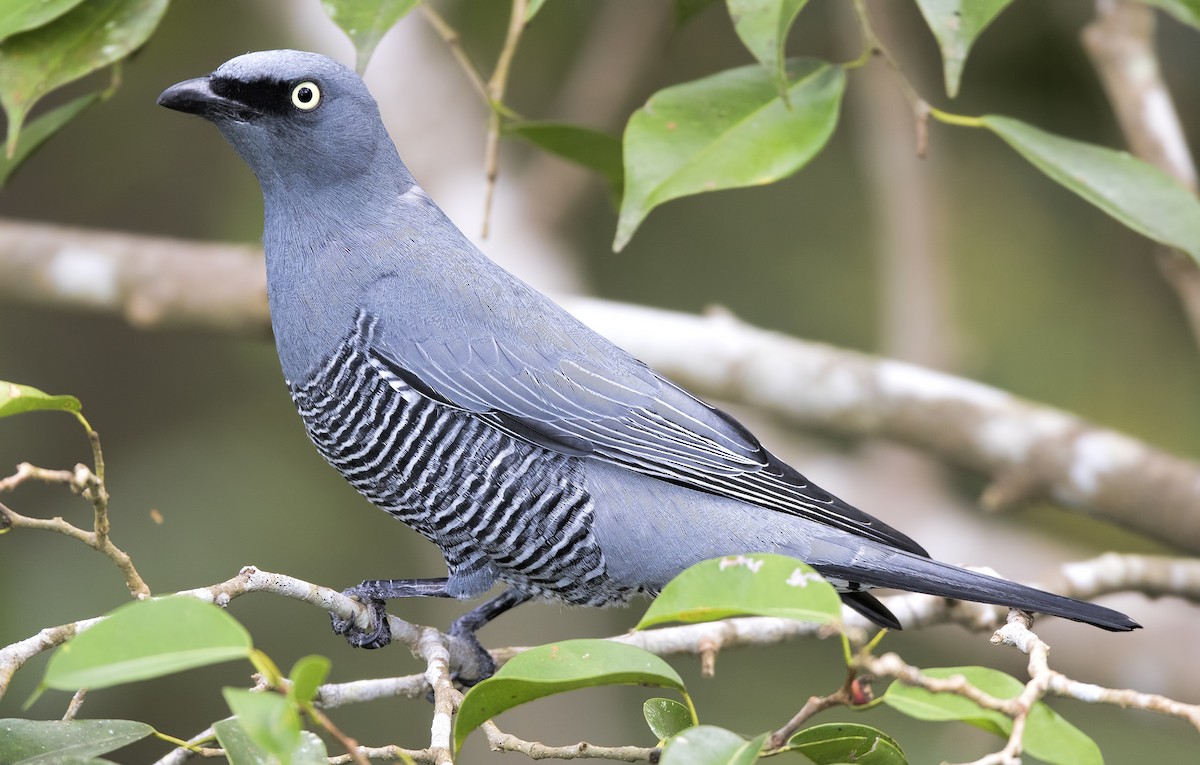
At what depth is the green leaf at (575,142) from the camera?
3.27 m

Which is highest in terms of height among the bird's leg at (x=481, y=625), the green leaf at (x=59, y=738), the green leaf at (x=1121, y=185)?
the green leaf at (x=1121, y=185)

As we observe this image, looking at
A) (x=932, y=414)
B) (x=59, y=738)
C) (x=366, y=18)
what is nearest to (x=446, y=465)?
(x=366, y=18)

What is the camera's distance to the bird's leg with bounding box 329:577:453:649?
279 centimetres

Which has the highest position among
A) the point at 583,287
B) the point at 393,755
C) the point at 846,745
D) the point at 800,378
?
the point at 583,287

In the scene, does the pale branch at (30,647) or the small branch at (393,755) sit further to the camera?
the pale branch at (30,647)

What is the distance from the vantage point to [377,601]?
291 cm

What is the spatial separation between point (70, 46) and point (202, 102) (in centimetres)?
30

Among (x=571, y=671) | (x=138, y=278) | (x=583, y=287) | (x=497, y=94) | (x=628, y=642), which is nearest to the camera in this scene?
(x=571, y=671)

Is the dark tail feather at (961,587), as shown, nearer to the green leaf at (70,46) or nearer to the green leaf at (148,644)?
the green leaf at (148,644)

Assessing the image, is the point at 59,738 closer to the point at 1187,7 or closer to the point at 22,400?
the point at 22,400

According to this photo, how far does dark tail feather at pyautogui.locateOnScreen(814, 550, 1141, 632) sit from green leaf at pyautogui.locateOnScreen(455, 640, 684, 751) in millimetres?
856

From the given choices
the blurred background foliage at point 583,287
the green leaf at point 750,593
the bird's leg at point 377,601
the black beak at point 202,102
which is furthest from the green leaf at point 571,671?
the blurred background foliage at point 583,287

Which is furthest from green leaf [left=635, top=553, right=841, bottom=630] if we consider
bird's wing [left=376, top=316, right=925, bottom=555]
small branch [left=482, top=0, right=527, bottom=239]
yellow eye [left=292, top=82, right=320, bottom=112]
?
yellow eye [left=292, top=82, right=320, bottom=112]

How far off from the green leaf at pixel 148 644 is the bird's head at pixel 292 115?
61.0 inches
